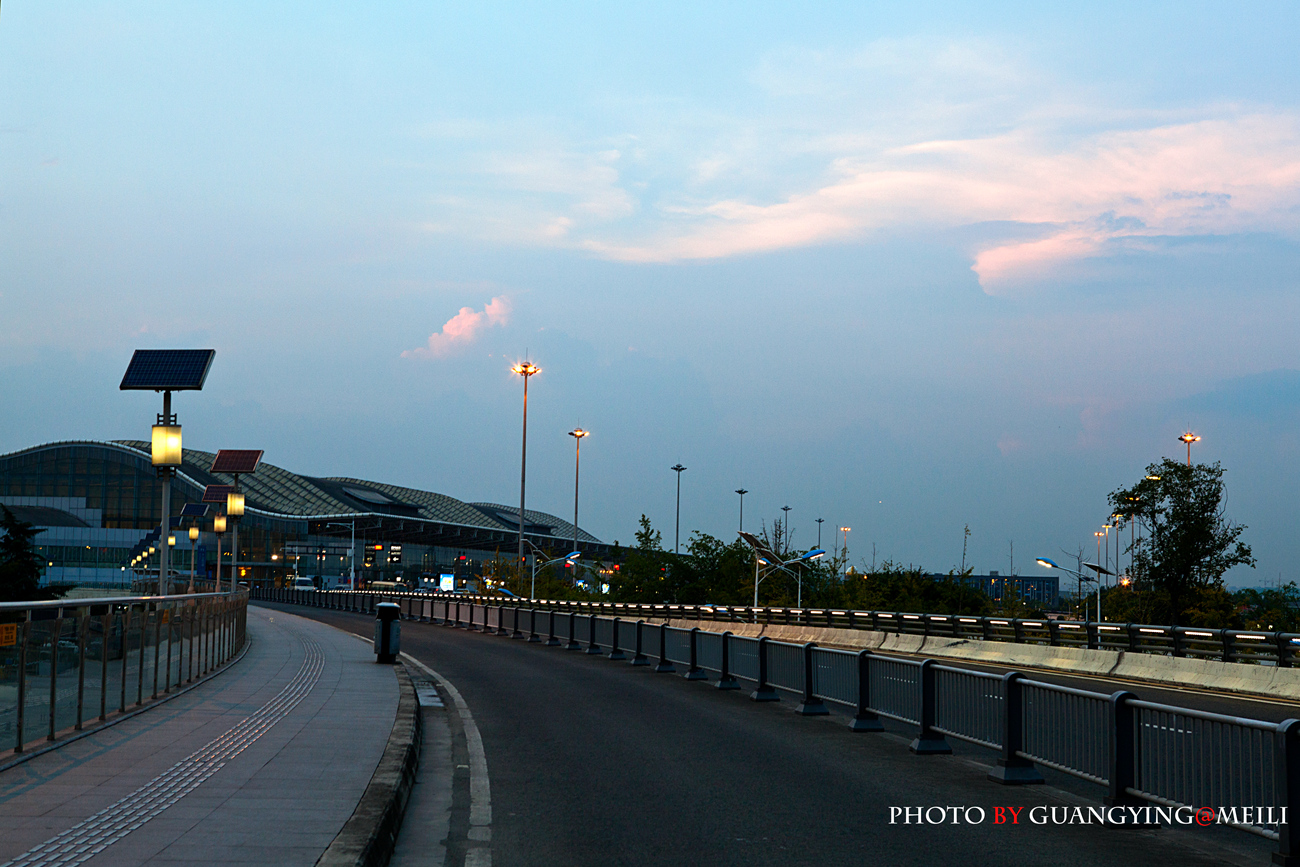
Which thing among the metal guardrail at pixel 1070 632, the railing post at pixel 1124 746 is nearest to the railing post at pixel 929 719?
the railing post at pixel 1124 746

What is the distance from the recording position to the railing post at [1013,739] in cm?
1167

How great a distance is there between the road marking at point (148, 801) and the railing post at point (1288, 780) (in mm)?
7732

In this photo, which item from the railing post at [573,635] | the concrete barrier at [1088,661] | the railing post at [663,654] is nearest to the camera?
the concrete barrier at [1088,661]

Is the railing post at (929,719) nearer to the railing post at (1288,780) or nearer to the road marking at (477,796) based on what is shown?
the road marking at (477,796)

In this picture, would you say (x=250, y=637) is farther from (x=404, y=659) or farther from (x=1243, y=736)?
(x=1243, y=736)

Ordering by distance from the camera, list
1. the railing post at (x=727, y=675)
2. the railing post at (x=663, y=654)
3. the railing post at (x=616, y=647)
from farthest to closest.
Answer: the railing post at (x=616, y=647)
the railing post at (x=663, y=654)
the railing post at (x=727, y=675)

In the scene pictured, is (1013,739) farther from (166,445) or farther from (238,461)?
(238,461)

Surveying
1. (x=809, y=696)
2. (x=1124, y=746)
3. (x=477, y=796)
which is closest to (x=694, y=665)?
(x=809, y=696)

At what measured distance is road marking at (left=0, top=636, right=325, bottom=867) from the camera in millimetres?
7250

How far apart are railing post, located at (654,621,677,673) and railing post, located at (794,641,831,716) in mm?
8994

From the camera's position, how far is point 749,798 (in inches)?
426

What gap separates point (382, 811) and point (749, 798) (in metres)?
3.60

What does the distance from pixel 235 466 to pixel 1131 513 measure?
4415 cm

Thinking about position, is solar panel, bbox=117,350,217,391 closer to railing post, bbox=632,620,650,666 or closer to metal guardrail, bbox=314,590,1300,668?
railing post, bbox=632,620,650,666
